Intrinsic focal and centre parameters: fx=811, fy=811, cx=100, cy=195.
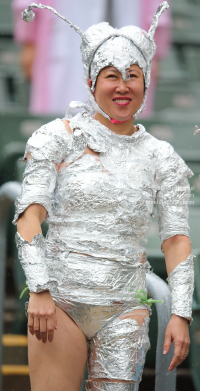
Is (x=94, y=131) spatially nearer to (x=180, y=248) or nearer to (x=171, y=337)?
(x=180, y=248)

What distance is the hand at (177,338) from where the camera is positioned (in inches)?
88.7

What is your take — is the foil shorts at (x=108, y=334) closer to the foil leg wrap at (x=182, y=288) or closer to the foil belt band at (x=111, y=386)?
the foil belt band at (x=111, y=386)

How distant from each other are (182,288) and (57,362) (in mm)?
419

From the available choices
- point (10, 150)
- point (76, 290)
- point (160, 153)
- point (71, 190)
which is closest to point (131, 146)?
point (160, 153)

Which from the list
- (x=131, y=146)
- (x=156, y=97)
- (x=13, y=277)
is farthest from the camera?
(x=156, y=97)

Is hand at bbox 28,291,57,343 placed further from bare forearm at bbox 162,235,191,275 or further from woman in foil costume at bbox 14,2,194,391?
bare forearm at bbox 162,235,191,275

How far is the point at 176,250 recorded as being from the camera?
238cm

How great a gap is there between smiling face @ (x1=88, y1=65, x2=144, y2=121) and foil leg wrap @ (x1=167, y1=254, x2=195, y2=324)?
1.53 feet

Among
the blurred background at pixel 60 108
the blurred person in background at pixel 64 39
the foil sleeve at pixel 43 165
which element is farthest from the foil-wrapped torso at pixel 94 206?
the blurred person in background at pixel 64 39

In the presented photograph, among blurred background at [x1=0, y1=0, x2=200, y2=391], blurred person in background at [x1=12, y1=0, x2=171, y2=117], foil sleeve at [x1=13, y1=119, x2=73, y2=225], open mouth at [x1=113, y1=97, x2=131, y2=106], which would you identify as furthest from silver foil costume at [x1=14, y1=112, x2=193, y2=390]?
blurred person in background at [x1=12, y1=0, x2=171, y2=117]

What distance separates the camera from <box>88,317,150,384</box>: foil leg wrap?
224 centimetres

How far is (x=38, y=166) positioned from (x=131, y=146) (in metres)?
0.32

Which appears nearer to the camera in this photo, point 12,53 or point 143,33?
point 143,33

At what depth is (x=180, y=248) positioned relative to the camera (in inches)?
93.4
